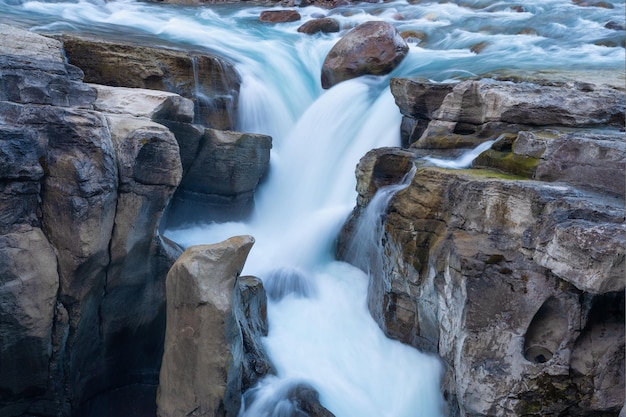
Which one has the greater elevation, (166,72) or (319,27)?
(166,72)

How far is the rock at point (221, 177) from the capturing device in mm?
7375

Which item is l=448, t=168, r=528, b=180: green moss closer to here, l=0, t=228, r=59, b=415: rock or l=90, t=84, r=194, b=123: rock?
l=90, t=84, r=194, b=123: rock

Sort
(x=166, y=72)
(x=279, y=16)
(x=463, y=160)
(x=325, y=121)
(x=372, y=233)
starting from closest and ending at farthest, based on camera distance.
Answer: (x=463, y=160) → (x=372, y=233) → (x=166, y=72) → (x=325, y=121) → (x=279, y=16)

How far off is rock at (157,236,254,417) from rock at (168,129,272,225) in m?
3.02

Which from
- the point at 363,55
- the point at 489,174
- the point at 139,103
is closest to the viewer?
the point at 489,174

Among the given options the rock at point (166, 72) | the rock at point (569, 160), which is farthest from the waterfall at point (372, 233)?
the rock at point (166, 72)

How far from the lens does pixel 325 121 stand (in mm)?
9438

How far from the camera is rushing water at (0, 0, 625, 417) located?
548 cm

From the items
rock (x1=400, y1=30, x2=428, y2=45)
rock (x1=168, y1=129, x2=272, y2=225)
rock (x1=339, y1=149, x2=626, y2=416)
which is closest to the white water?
rock (x1=339, y1=149, x2=626, y2=416)

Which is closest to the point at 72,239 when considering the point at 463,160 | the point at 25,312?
the point at 25,312

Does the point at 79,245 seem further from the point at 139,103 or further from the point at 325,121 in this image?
the point at 325,121

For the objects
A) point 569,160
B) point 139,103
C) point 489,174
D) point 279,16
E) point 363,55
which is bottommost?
point 279,16

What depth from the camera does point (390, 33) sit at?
34.6 feet

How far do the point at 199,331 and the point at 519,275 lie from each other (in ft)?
8.03
